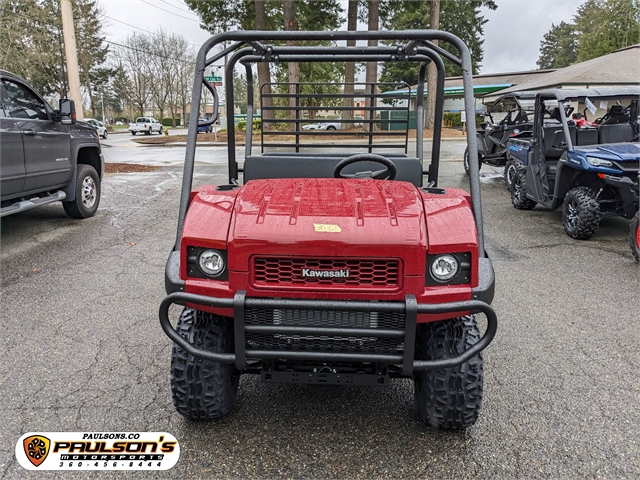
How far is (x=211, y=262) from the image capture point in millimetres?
2199

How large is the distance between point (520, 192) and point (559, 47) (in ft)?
245

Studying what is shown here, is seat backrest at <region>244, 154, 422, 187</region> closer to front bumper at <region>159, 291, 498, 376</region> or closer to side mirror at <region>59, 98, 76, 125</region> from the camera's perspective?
front bumper at <region>159, 291, 498, 376</region>

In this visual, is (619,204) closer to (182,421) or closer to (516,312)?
(516,312)

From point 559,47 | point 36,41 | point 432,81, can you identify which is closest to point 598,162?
point 432,81

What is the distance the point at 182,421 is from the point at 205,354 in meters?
0.64

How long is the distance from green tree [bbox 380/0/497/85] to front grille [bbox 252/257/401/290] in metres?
25.3

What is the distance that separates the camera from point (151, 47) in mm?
55219

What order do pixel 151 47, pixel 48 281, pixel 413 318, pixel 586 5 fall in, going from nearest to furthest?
1. pixel 413 318
2. pixel 48 281
3. pixel 151 47
4. pixel 586 5

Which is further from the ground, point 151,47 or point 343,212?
point 151,47

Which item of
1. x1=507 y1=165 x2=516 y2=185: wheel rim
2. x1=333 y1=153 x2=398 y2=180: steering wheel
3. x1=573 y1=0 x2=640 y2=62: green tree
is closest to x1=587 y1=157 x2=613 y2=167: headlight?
x1=507 y1=165 x2=516 y2=185: wheel rim

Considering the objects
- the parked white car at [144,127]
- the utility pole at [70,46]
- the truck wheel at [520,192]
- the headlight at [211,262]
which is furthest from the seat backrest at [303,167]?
the parked white car at [144,127]

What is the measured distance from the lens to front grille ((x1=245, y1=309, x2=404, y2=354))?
213 cm

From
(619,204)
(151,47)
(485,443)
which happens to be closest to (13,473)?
(485,443)

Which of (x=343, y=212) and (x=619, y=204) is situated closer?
(x=343, y=212)
